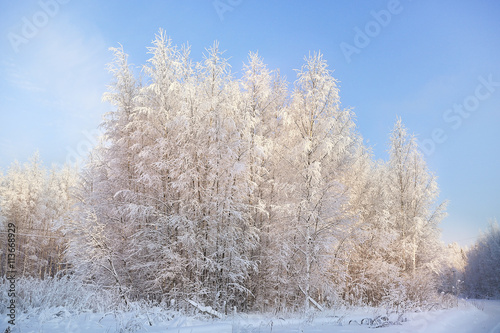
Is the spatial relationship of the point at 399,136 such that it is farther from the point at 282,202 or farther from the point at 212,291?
the point at 212,291

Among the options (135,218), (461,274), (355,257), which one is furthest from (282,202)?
(461,274)

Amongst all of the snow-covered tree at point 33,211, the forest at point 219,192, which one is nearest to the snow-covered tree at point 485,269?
the forest at point 219,192

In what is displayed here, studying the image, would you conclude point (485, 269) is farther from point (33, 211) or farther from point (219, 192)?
point (33, 211)

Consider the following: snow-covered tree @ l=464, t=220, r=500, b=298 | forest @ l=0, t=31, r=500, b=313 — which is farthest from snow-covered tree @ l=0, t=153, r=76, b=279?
snow-covered tree @ l=464, t=220, r=500, b=298

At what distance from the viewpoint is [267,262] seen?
1338cm

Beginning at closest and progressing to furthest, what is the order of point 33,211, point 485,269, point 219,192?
point 219,192, point 33,211, point 485,269

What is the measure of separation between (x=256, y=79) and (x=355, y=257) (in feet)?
40.3

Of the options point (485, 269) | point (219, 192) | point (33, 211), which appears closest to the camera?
point (219, 192)

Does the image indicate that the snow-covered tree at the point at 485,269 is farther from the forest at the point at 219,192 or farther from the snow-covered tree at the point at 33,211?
the snow-covered tree at the point at 33,211

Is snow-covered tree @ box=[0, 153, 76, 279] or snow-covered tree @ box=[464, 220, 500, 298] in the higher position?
snow-covered tree @ box=[0, 153, 76, 279]

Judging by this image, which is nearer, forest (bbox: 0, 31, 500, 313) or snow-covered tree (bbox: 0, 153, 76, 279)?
forest (bbox: 0, 31, 500, 313)

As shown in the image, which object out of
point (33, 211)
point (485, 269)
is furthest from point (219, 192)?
point (485, 269)

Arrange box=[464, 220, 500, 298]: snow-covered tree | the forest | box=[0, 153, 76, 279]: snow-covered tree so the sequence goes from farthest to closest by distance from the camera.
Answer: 1. box=[464, 220, 500, 298]: snow-covered tree
2. box=[0, 153, 76, 279]: snow-covered tree
3. the forest

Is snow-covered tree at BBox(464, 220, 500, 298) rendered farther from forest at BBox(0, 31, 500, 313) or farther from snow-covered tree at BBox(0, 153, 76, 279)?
snow-covered tree at BBox(0, 153, 76, 279)
